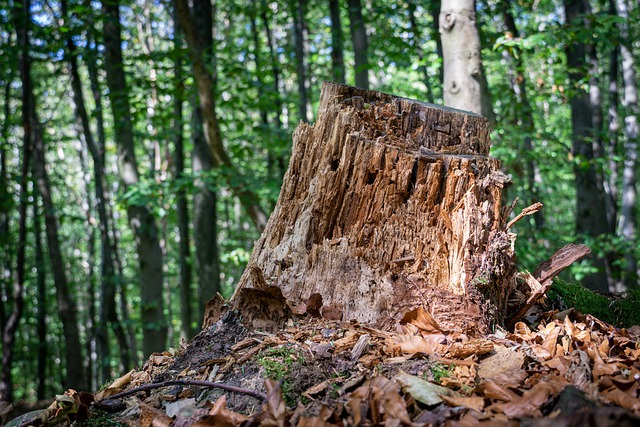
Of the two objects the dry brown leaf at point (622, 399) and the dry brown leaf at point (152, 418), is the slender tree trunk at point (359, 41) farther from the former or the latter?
the dry brown leaf at point (622, 399)

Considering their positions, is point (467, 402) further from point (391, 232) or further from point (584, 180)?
point (584, 180)

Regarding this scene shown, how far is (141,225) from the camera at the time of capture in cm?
927

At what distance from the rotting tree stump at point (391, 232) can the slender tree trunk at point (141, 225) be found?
269 inches

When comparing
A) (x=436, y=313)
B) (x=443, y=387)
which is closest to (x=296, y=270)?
(x=436, y=313)

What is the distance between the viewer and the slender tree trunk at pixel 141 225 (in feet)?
30.3

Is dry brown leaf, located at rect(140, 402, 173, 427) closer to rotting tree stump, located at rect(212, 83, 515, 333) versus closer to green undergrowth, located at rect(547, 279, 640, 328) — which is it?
rotting tree stump, located at rect(212, 83, 515, 333)

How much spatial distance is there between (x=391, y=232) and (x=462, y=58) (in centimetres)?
281

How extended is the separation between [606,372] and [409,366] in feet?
2.64

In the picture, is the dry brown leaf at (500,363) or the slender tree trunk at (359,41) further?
the slender tree trunk at (359,41)

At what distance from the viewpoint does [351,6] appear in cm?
997

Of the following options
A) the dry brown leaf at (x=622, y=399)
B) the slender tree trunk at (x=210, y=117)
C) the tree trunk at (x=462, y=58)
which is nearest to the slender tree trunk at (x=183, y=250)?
the slender tree trunk at (x=210, y=117)

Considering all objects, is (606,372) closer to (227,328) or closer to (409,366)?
(409,366)

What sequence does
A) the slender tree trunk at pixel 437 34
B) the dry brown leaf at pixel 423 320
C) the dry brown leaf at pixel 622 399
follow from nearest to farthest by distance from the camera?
the dry brown leaf at pixel 622 399 < the dry brown leaf at pixel 423 320 < the slender tree trunk at pixel 437 34

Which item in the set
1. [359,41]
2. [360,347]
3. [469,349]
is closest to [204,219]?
[359,41]
